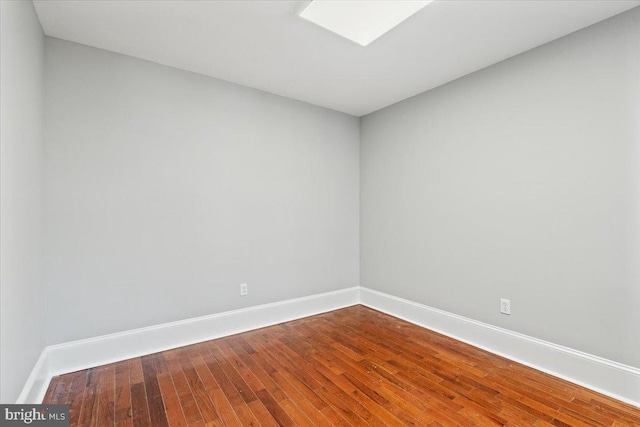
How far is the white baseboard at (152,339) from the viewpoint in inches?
81.4

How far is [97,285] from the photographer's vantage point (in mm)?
2354

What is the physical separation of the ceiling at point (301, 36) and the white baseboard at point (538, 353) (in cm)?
231

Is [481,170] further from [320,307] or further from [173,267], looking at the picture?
[173,267]

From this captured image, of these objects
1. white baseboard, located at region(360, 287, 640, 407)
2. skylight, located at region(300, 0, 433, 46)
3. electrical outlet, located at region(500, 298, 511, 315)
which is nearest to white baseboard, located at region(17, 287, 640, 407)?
white baseboard, located at region(360, 287, 640, 407)

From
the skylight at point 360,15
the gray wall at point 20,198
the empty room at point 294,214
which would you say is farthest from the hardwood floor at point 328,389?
the skylight at point 360,15

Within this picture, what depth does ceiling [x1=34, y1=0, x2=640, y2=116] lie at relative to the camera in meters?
1.91

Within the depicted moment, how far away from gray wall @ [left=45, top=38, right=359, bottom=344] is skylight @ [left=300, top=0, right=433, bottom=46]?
1331mm

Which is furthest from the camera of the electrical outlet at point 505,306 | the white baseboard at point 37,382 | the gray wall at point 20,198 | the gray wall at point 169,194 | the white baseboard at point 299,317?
the electrical outlet at point 505,306

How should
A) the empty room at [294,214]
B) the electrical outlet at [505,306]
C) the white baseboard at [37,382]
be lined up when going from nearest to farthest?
1. the white baseboard at [37,382]
2. the empty room at [294,214]
3. the electrical outlet at [505,306]

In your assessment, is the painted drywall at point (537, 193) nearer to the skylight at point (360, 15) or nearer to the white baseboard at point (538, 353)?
the white baseboard at point (538, 353)

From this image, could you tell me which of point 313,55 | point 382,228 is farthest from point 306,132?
point 382,228

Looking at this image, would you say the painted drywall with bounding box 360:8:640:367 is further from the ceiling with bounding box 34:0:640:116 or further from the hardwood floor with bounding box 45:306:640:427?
the hardwood floor with bounding box 45:306:640:427

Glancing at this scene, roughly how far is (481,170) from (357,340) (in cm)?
195

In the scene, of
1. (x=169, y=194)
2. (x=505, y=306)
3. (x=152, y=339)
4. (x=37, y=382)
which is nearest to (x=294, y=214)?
(x=169, y=194)
